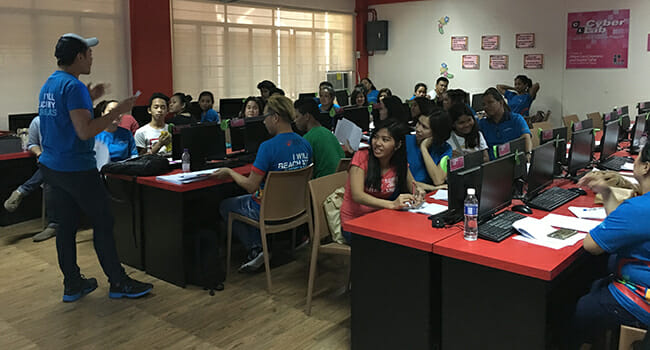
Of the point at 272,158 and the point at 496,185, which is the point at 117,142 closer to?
the point at 272,158

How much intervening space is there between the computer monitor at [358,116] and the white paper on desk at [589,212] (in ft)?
12.3

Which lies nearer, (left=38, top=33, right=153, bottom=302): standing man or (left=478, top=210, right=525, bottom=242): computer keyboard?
(left=478, top=210, right=525, bottom=242): computer keyboard

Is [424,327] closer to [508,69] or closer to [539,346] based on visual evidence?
[539,346]

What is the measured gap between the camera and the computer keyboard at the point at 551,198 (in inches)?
121

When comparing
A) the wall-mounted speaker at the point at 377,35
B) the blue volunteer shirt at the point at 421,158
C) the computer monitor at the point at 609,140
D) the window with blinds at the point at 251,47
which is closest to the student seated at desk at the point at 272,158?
the blue volunteer shirt at the point at 421,158

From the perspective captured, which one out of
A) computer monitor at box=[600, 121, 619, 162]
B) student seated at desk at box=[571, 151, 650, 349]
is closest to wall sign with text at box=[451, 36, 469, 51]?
computer monitor at box=[600, 121, 619, 162]

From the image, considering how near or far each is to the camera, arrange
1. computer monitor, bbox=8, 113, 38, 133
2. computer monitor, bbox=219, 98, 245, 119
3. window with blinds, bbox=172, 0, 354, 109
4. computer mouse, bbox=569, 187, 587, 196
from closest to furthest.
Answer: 1. computer mouse, bbox=569, 187, 587, 196
2. computer monitor, bbox=8, 113, 38, 133
3. computer monitor, bbox=219, 98, 245, 119
4. window with blinds, bbox=172, 0, 354, 109

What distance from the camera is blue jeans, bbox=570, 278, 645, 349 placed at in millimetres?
2248

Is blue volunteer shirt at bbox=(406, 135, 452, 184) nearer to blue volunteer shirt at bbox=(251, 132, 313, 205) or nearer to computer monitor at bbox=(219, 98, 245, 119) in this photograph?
blue volunteer shirt at bbox=(251, 132, 313, 205)

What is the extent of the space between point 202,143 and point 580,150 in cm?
275

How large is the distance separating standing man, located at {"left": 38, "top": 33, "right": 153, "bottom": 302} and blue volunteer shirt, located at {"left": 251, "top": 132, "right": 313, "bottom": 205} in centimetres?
87

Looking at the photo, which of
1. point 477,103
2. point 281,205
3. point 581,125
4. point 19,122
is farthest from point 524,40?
point 19,122

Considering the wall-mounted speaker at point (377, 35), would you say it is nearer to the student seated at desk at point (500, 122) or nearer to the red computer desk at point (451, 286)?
the student seated at desk at point (500, 122)

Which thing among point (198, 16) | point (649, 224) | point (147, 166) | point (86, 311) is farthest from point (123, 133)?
point (198, 16)
